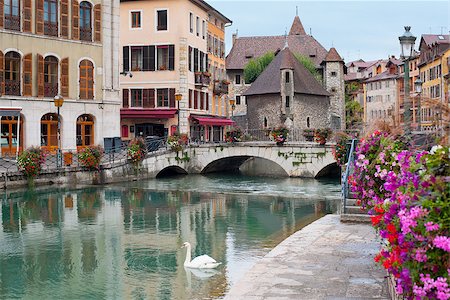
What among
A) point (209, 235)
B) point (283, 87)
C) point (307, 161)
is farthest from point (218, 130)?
point (209, 235)

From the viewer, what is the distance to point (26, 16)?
32.3 meters

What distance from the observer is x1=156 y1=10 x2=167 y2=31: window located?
4419 cm

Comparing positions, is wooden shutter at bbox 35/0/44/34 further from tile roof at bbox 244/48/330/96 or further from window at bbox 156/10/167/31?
tile roof at bbox 244/48/330/96

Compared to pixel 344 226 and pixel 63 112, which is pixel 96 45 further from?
pixel 344 226

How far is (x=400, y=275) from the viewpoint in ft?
15.6

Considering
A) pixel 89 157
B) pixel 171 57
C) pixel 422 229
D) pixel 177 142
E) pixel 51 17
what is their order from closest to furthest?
pixel 422 229, pixel 89 157, pixel 51 17, pixel 177 142, pixel 171 57

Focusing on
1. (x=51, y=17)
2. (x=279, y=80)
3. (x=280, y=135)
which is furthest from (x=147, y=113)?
(x=279, y=80)

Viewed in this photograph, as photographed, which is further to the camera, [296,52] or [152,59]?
[296,52]

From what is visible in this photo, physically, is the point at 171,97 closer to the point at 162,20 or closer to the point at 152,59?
the point at 152,59

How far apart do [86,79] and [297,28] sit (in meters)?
49.9

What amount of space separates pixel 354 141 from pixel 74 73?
2238 cm

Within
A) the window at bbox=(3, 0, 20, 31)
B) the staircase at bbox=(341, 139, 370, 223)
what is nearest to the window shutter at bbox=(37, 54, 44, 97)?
the window at bbox=(3, 0, 20, 31)

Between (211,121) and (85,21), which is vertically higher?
(85,21)

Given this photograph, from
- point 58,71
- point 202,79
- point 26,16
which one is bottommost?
point 58,71
